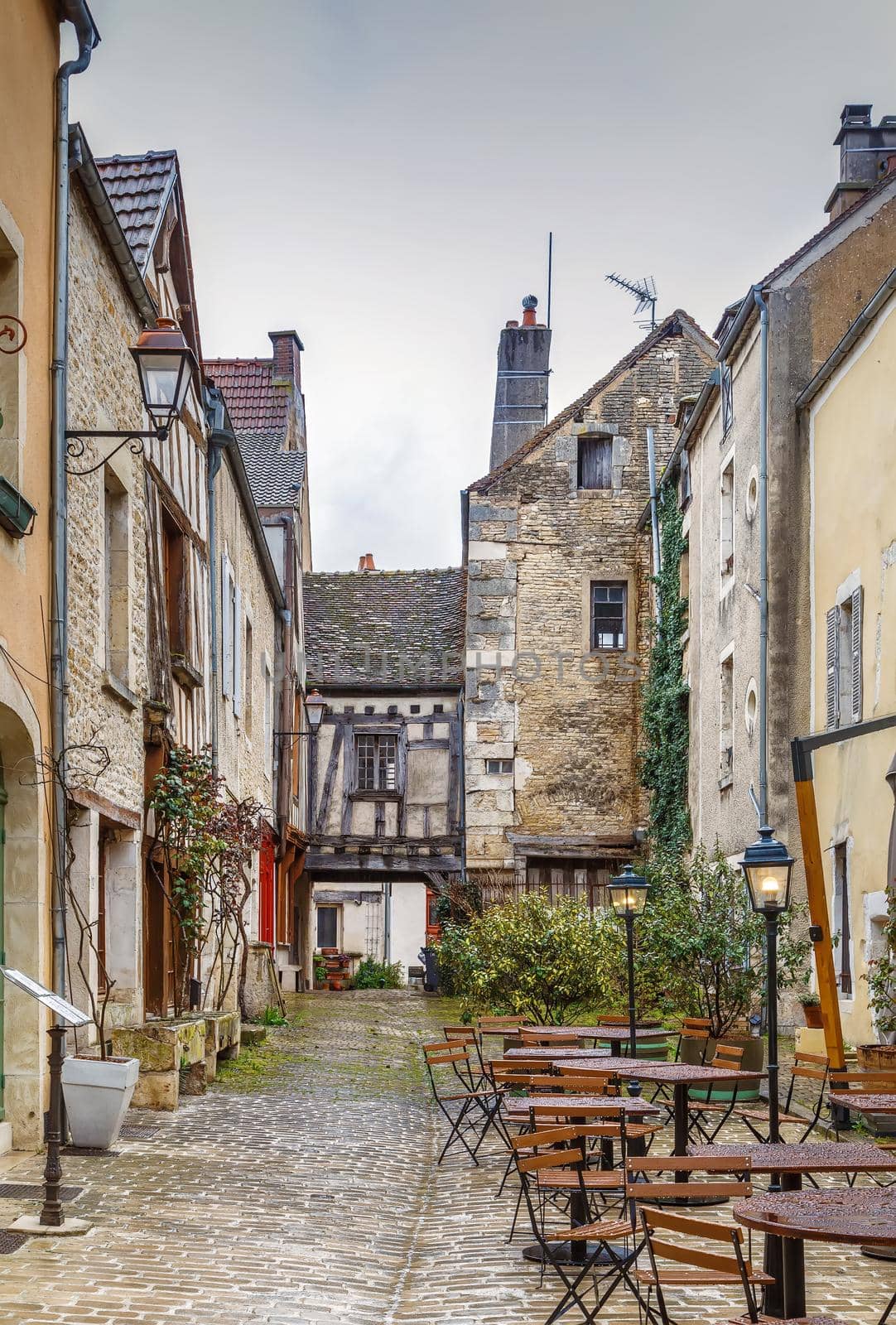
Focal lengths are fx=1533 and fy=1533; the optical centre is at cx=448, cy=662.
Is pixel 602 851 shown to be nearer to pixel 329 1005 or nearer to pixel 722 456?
pixel 329 1005

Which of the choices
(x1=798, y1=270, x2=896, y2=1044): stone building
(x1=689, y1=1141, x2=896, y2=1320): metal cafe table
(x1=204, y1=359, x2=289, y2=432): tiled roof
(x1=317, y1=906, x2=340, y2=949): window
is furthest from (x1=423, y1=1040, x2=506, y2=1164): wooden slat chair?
(x1=317, y1=906, x2=340, y2=949): window

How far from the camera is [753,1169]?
184 inches

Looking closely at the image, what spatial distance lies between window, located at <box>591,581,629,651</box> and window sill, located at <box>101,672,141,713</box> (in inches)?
529

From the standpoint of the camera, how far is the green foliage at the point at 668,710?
2033 centimetres

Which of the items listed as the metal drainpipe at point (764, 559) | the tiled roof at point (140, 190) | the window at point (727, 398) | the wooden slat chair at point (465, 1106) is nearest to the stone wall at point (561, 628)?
the window at point (727, 398)

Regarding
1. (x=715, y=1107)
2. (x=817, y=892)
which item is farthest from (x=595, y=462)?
(x=817, y=892)

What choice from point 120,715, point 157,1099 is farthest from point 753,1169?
point 120,715

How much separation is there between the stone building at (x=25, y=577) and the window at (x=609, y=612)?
15.7 m

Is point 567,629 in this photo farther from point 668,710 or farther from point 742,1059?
point 742,1059

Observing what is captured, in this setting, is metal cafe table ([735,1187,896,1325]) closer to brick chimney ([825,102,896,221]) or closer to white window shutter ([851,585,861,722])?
white window shutter ([851,585,861,722])

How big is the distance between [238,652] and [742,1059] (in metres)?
7.97

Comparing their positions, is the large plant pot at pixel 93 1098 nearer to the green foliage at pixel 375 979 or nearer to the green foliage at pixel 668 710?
the green foliage at pixel 668 710

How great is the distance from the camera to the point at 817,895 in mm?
7469

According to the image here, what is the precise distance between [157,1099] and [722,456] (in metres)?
10.8
